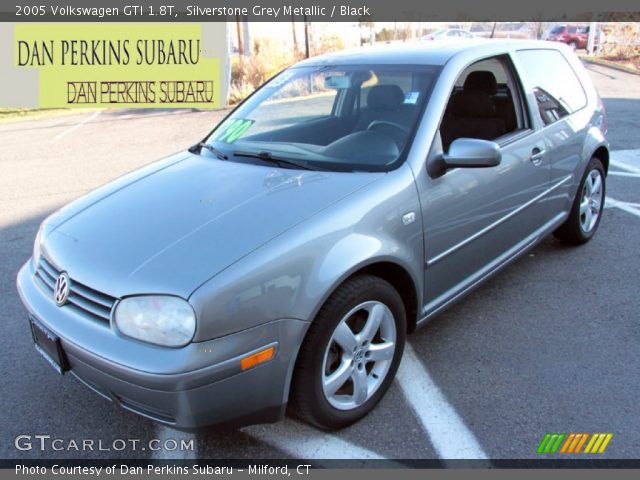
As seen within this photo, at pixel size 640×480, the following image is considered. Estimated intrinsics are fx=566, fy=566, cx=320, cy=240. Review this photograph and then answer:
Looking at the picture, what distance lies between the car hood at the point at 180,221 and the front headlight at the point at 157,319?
0.05 m

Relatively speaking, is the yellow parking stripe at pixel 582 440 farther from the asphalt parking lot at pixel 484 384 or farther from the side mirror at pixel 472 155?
the side mirror at pixel 472 155

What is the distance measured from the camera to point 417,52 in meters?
3.43

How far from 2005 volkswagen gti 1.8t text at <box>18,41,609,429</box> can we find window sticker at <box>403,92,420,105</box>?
1 cm

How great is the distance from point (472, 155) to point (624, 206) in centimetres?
357

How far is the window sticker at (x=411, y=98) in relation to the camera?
3.09m

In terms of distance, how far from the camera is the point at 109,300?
2.23 meters

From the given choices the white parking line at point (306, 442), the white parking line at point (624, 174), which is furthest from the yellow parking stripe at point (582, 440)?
the white parking line at point (624, 174)

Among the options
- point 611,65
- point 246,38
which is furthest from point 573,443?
point 611,65

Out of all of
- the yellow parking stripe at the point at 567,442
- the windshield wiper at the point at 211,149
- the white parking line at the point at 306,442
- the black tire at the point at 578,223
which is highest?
the windshield wiper at the point at 211,149

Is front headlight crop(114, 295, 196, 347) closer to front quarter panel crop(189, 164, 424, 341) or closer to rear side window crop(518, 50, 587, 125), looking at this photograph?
front quarter panel crop(189, 164, 424, 341)

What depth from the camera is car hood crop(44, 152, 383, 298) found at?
222 centimetres

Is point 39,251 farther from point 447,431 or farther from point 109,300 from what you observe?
point 447,431

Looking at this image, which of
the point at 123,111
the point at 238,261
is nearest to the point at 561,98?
the point at 238,261

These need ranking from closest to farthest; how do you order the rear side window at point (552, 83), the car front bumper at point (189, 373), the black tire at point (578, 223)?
the car front bumper at point (189, 373), the rear side window at point (552, 83), the black tire at point (578, 223)
